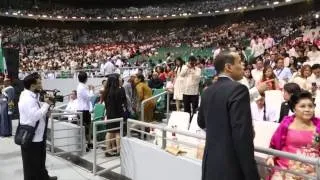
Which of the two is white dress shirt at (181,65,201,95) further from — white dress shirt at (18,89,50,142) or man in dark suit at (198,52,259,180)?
man in dark suit at (198,52,259,180)

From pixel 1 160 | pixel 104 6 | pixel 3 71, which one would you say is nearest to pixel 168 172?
pixel 1 160

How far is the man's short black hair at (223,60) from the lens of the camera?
10.5 ft

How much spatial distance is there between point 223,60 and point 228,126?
46cm

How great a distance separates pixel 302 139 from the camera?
148 inches

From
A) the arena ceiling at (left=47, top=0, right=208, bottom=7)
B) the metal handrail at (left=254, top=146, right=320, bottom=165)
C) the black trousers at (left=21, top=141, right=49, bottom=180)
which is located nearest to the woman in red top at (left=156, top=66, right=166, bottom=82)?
the black trousers at (left=21, top=141, right=49, bottom=180)

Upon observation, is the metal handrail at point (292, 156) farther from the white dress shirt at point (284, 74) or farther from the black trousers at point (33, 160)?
the white dress shirt at point (284, 74)

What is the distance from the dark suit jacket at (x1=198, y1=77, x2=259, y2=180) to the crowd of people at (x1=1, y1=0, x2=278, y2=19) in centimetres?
3257

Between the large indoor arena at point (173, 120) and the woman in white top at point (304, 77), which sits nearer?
the large indoor arena at point (173, 120)

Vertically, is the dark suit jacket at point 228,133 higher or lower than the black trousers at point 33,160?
higher

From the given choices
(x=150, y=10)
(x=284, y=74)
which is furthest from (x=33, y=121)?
(x=150, y=10)

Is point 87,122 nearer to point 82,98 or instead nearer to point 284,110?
point 82,98

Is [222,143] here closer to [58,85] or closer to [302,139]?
[302,139]

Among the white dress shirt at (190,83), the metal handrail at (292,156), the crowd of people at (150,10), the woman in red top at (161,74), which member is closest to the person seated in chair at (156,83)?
the woman in red top at (161,74)

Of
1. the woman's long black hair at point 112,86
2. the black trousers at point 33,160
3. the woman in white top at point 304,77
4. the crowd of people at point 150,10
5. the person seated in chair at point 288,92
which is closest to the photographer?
the person seated in chair at point 288,92
